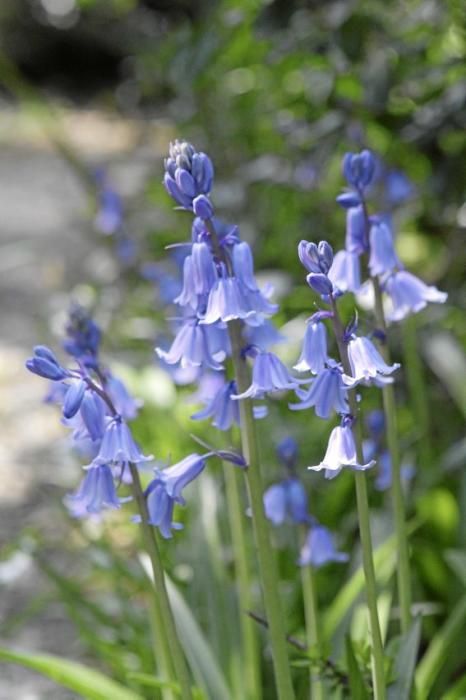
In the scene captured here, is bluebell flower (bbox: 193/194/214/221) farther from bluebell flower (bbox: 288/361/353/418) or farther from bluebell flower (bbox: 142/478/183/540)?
A: bluebell flower (bbox: 142/478/183/540)

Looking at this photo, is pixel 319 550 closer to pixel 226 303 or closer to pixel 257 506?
pixel 257 506

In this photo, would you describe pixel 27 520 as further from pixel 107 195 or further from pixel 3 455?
pixel 107 195

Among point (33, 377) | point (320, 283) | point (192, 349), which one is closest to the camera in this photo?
point (320, 283)

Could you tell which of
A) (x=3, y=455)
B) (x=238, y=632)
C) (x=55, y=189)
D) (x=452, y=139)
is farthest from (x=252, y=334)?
(x=55, y=189)

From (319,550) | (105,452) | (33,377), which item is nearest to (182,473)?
(105,452)

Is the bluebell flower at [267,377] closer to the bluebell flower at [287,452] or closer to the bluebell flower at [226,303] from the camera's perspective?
the bluebell flower at [226,303]

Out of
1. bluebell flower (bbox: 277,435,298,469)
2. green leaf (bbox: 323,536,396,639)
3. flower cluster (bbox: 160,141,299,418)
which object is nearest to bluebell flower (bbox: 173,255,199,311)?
flower cluster (bbox: 160,141,299,418)
